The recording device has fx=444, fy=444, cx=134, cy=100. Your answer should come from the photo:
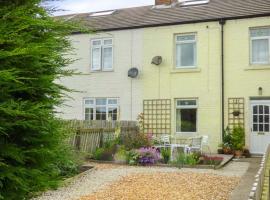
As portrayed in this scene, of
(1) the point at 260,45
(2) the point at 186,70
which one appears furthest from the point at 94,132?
(1) the point at 260,45

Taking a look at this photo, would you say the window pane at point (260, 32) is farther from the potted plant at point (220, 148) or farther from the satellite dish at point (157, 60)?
the potted plant at point (220, 148)

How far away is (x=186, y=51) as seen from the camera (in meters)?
19.1

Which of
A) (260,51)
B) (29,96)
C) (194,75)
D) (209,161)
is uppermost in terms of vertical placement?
(260,51)

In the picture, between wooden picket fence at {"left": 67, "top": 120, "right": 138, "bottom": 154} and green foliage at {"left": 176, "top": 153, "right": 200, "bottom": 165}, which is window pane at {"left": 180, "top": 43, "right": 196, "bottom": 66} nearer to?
wooden picket fence at {"left": 67, "top": 120, "right": 138, "bottom": 154}

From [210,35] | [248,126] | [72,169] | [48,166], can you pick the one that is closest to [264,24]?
[210,35]

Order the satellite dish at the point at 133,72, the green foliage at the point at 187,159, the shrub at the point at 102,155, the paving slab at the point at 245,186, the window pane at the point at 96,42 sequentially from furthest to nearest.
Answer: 1. the window pane at the point at 96,42
2. the satellite dish at the point at 133,72
3. the shrub at the point at 102,155
4. the green foliage at the point at 187,159
5. the paving slab at the point at 245,186

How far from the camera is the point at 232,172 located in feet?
40.0

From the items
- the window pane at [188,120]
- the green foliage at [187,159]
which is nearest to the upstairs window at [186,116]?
the window pane at [188,120]

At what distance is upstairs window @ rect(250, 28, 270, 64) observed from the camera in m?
17.7

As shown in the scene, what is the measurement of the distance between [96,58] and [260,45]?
7.43m

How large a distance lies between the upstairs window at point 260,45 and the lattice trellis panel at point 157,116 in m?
4.00

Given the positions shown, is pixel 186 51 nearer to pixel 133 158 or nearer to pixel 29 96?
pixel 133 158

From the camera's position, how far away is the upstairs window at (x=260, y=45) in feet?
58.1

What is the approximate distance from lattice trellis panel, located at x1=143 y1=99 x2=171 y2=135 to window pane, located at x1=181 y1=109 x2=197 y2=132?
1.97ft
